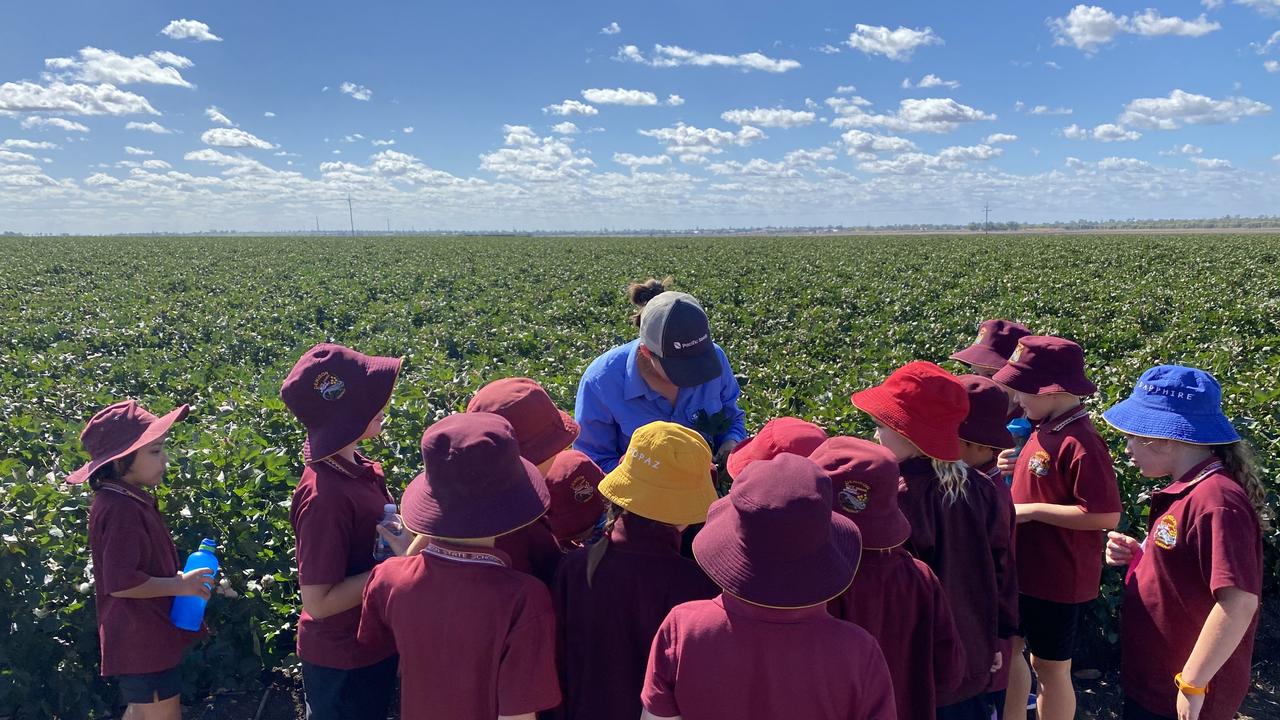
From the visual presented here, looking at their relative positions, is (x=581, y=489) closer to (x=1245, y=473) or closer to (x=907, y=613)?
(x=907, y=613)

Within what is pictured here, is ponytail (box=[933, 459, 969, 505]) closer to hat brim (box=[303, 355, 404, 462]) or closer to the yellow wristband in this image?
the yellow wristband

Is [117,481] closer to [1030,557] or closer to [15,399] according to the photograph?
[1030,557]

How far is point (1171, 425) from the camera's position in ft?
8.50

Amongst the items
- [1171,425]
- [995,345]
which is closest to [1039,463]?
[1171,425]

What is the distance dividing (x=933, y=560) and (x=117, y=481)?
315 centimetres

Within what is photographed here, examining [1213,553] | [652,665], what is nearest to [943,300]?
[1213,553]

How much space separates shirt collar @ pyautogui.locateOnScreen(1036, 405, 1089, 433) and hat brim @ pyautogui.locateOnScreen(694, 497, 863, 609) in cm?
180

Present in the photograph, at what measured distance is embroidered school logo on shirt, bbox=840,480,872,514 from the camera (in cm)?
219

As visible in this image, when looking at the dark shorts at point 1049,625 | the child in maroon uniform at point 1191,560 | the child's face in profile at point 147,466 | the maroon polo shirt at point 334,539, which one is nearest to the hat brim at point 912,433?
the child in maroon uniform at point 1191,560

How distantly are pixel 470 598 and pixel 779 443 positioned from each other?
4.16 ft

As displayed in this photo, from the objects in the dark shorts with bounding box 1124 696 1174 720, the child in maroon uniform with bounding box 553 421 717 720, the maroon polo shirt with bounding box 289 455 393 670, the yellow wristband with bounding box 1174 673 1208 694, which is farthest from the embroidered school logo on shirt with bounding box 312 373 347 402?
the dark shorts with bounding box 1124 696 1174 720

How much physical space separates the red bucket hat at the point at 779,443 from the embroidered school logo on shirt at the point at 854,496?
45cm

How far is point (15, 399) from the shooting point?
23.7 ft

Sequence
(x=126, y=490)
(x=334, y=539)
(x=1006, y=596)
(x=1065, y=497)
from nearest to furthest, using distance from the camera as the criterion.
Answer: (x=334, y=539)
(x=1006, y=596)
(x=126, y=490)
(x=1065, y=497)
